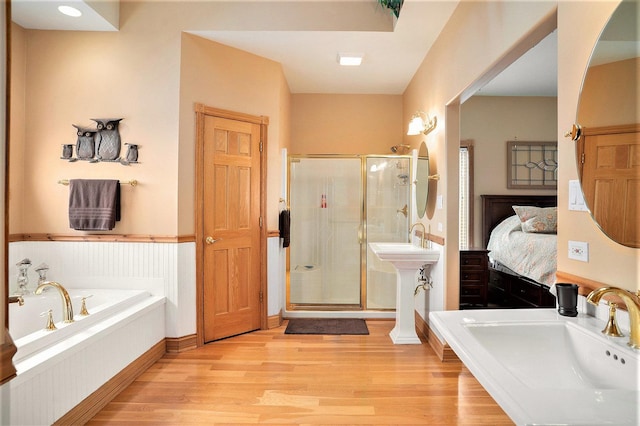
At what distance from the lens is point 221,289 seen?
343 cm

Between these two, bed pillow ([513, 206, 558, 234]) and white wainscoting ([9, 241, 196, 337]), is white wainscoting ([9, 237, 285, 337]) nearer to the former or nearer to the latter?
white wainscoting ([9, 241, 196, 337])

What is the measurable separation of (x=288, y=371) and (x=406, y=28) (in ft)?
9.44

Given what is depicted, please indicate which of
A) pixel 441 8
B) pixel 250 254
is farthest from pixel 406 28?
pixel 250 254

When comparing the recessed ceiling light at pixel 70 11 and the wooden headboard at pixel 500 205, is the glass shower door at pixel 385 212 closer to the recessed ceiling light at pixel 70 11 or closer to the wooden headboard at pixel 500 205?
the wooden headboard at pixel 500 205

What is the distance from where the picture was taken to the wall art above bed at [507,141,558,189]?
485 cm

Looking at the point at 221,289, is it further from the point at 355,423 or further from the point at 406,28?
the point at 406,28

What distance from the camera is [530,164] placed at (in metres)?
4.86

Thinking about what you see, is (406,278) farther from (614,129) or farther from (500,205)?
Answer: (614,129)

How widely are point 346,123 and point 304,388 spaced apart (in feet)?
11.1

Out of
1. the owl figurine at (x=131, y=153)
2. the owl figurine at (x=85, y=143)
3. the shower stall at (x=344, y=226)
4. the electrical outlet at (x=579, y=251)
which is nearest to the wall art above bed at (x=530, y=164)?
the shower stall at (x=344, y=226)

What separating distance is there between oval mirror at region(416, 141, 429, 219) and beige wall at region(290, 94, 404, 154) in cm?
106

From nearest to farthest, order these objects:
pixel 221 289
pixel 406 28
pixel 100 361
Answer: pixel 100 361 < pixel 406 28 < pixel 221 289

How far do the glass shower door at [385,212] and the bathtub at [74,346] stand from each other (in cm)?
→ 228

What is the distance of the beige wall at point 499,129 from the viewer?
16.0ft
